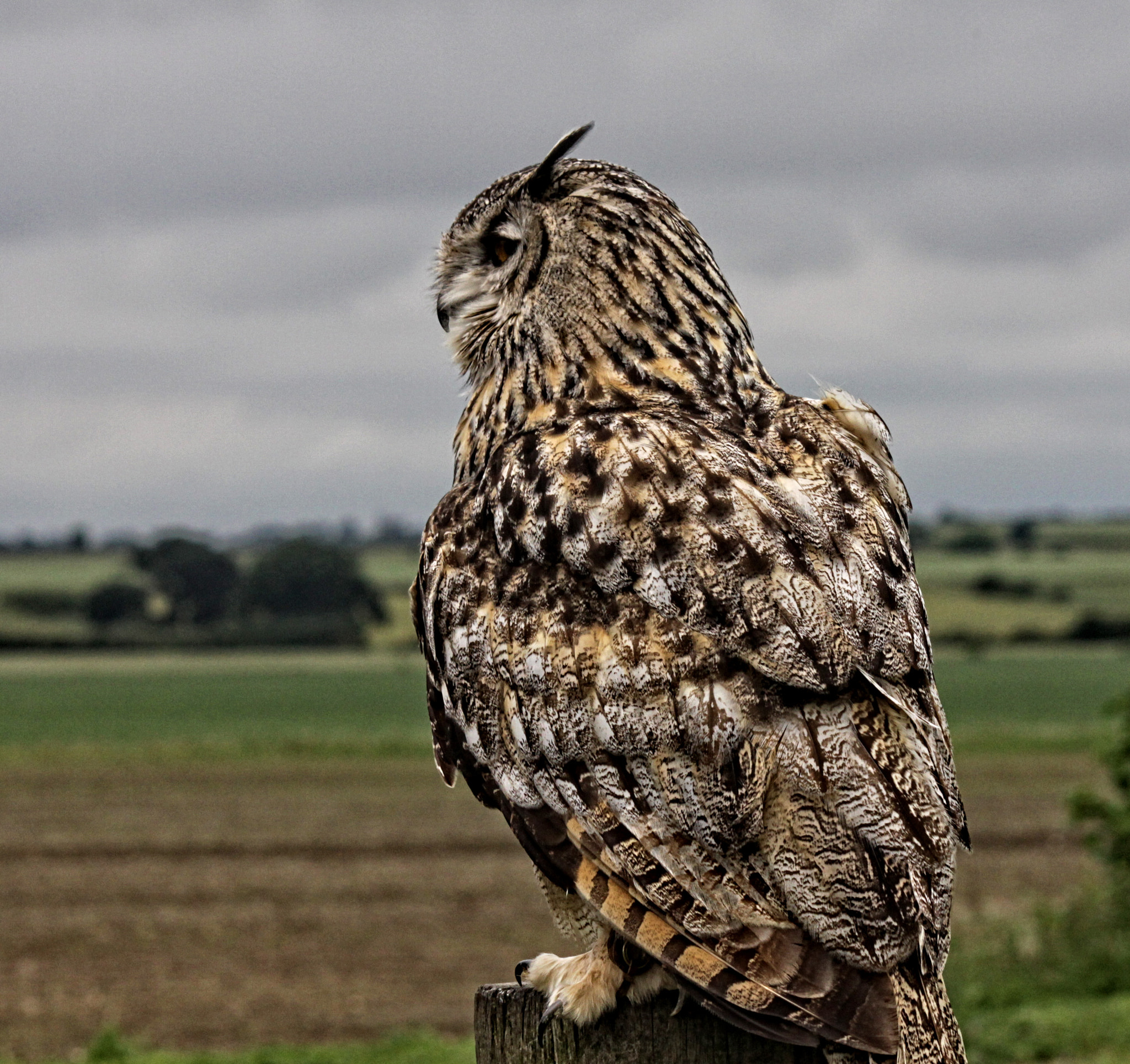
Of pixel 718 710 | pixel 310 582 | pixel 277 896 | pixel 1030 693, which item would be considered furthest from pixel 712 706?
pixel 310 582

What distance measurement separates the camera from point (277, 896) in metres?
27.5

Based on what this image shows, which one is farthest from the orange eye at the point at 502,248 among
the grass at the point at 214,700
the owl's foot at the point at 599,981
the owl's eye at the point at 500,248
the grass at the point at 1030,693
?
the grass at the point at 214,700

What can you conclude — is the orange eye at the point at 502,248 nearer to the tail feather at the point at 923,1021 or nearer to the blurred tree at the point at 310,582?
the tail feather at the point at 923,1021

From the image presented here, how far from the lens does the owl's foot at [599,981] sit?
3424mm

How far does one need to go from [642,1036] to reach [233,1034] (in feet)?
51.3

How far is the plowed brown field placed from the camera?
19172 mm

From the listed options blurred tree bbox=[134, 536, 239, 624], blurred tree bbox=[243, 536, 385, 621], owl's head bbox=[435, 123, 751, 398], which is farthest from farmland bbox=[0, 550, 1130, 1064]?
blurred tree bbox=[134, 536, 239, 624]

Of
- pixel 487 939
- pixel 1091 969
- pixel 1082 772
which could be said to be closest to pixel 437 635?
pixel 1091 969

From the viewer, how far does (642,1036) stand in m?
3.29

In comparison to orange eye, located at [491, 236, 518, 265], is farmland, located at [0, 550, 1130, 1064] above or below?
Answer: below

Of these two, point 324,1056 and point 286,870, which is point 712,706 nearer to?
point 324,1056

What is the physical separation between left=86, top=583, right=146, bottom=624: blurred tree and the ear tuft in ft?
329

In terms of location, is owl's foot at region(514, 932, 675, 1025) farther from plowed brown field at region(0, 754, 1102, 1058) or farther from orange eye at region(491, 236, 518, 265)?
plowed brown field at region(0, 754, 1102, 1058)

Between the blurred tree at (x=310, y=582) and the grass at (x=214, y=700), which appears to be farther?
the blurred tree at (x=310, y=582)
